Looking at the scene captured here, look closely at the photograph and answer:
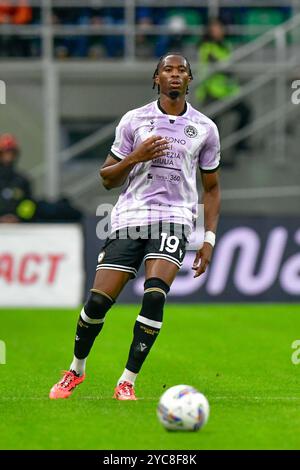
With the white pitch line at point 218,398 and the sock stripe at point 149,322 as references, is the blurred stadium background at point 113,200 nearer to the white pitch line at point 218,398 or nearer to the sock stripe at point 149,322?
the white pitch line at point 218,398

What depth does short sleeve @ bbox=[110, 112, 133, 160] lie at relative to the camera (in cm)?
873

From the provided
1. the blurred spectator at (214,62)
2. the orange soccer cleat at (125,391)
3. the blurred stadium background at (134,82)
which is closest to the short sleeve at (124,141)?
the orange soccer cleat at (125,391)

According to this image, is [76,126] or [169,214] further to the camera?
[76,126]

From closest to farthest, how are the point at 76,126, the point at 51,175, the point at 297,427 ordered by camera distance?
the point at 297,427, the point at 51,175, the point at 76,126

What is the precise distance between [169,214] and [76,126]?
52.6 ft

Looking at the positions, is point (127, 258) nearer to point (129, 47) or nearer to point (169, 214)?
point (169, 214)

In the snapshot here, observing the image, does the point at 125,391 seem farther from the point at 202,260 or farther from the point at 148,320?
the point at 202,260

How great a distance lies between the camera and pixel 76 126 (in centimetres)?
2453

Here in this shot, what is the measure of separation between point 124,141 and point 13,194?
1017cm

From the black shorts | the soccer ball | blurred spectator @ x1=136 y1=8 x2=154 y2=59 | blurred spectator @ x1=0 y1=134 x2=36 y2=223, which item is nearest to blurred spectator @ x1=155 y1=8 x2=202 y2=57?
blurred spectator @ x1=136 y1=8 x2=154 y2=59

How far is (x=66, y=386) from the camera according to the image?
29.0ft

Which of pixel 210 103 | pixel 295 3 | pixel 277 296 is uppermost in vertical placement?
pixel 295 3

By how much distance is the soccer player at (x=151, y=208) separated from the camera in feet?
28.1

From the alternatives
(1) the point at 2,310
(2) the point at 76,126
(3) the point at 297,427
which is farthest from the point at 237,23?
(3) the point at 297,427
